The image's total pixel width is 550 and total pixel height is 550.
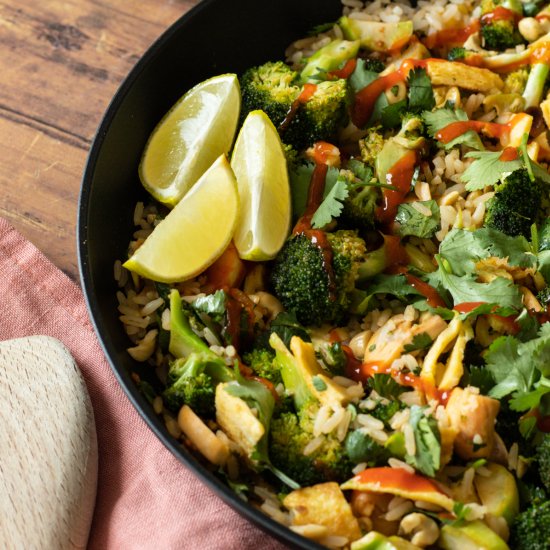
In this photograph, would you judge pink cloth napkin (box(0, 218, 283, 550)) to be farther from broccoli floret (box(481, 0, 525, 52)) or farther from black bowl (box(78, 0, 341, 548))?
broccoli floret (box(481, 0, 525, 52))

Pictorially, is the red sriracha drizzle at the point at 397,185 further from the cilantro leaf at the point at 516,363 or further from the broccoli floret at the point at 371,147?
the cilantro leaf at the point at 516,363

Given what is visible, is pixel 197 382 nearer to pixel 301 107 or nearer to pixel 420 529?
pixel 420 529

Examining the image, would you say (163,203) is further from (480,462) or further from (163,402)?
(480,462)

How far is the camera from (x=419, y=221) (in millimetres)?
3203

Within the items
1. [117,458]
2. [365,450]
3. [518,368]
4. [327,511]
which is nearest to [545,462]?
[518,368]

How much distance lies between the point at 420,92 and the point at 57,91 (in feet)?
6.29

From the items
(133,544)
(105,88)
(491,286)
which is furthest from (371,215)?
(105,88)

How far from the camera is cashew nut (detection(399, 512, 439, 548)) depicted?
249 cm

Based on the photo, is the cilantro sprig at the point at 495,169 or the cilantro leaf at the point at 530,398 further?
the cilantro sprig at the point at 495,169

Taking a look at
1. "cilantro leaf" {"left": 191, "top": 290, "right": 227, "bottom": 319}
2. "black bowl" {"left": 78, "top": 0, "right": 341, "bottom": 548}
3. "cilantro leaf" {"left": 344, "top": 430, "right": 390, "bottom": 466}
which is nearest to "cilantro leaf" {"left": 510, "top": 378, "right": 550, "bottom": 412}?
"cilantro leaf" {"left": 344, "top": 430, "right": 390, "bottom": 466}

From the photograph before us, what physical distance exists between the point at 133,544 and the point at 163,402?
524 millimetres

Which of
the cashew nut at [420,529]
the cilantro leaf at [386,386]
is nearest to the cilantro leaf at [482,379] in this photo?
the cilantro leaf at [386,386]

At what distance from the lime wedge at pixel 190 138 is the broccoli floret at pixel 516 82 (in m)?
1.16

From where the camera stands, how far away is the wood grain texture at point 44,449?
9.50 feet
